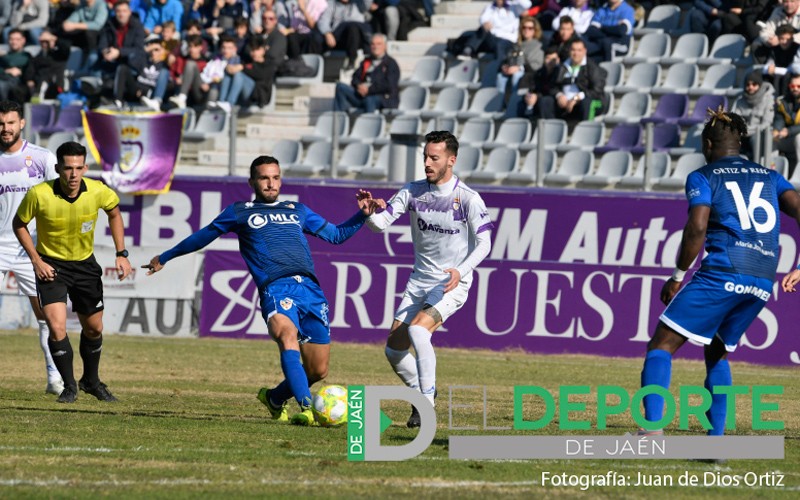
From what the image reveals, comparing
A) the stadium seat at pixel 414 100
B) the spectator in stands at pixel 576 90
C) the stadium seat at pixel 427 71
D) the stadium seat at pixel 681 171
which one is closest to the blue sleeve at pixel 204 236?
the stadium seat at pixel 681 171

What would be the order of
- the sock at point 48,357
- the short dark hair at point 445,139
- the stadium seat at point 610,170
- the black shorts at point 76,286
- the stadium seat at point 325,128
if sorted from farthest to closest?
the stadium seat at point 325,128 → the stadium seat at point 610,170 → the sock at point 48,357 → the black shorts at point 76,286 → the short dark hair at point 445,139

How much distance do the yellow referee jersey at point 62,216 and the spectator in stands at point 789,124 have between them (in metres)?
10.6

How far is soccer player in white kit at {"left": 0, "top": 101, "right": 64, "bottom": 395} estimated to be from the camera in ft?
41.5

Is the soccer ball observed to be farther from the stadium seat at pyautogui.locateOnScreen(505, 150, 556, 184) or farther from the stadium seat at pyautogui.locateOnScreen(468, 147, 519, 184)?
the stadium seat at pyautogui.locateOnScreen(468, 147, 519, 184)

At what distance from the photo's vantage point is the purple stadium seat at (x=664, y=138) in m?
21.0

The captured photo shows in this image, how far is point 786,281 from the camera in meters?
9.60

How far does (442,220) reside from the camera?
11391 mm

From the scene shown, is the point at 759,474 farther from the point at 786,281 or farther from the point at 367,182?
the point at 367,182

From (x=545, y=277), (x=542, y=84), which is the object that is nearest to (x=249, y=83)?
(x=542, y=84)

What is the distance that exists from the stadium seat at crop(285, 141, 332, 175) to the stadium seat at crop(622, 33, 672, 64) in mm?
4981

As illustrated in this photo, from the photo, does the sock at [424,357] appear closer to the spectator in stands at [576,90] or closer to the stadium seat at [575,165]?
the stadium seat at [575,165]

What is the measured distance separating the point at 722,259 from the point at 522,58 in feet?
46.1

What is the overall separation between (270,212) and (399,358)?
5.08 feet

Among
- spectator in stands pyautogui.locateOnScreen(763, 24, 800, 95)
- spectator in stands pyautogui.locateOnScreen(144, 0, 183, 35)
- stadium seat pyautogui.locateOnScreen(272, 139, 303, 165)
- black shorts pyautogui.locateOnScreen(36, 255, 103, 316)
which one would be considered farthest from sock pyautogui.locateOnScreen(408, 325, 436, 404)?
spectator in stands pyautogui.locateOnScreen(144, 0, 183, 35)
